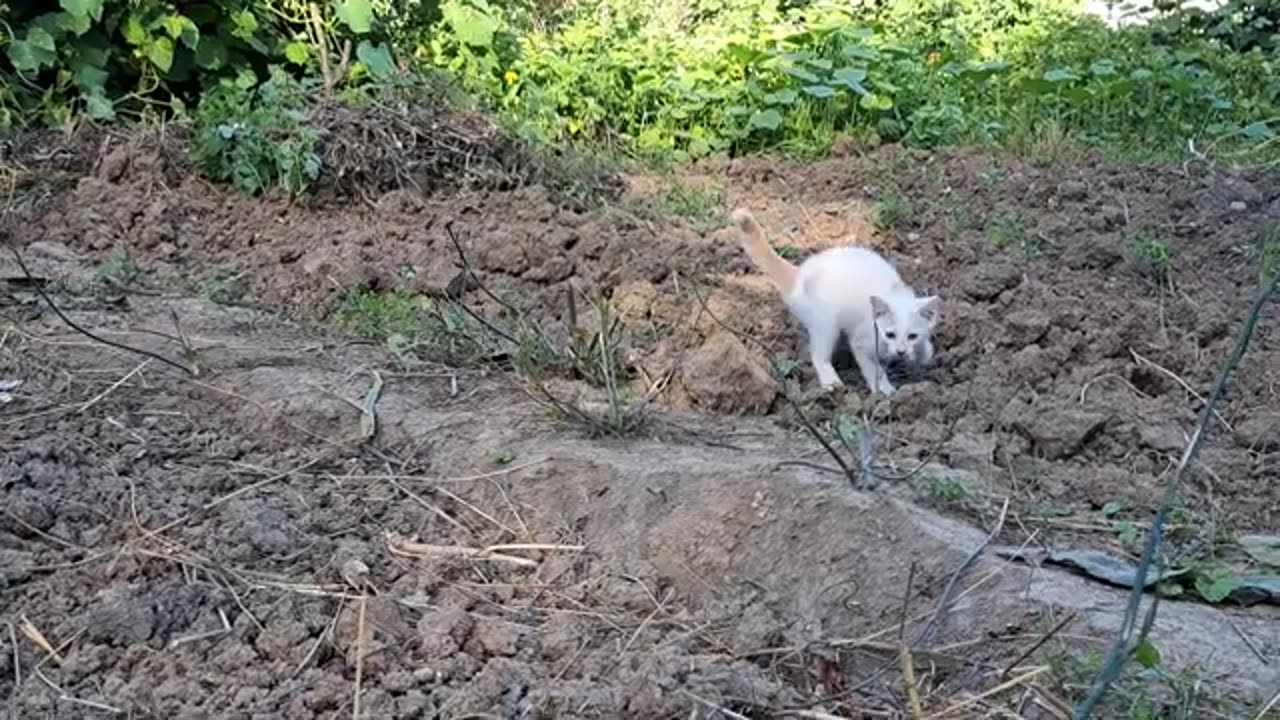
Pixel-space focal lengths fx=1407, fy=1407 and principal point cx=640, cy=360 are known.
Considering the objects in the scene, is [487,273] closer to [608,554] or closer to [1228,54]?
[608,554]

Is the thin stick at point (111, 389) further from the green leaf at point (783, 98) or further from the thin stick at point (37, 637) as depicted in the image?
the green leaf at point (783, 98)

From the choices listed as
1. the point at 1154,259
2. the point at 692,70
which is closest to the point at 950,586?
the point at 1154,259

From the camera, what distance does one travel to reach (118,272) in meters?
4.67

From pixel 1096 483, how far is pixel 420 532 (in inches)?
64.2

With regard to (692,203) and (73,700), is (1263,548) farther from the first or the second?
(692,203)

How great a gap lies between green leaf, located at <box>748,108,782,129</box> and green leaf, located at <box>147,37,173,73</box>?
2.81 metres

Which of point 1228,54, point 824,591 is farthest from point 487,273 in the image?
point 1228,54

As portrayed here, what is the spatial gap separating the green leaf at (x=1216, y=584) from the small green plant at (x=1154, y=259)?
8.00 feet

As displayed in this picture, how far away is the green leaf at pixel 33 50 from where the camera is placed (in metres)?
5.77

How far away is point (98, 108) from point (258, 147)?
831 mm

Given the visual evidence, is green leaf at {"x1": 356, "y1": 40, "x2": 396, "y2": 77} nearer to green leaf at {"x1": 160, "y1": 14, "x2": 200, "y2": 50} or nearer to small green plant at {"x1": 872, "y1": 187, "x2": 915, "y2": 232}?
green leaf at {"x1": 160, "y1": 14, "x2": 200, "y2": 50}

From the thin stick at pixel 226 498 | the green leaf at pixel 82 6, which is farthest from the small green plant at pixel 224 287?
the green leaf at pixel 82 6

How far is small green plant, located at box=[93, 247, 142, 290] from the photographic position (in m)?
4.57

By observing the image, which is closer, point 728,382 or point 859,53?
point 728,382
